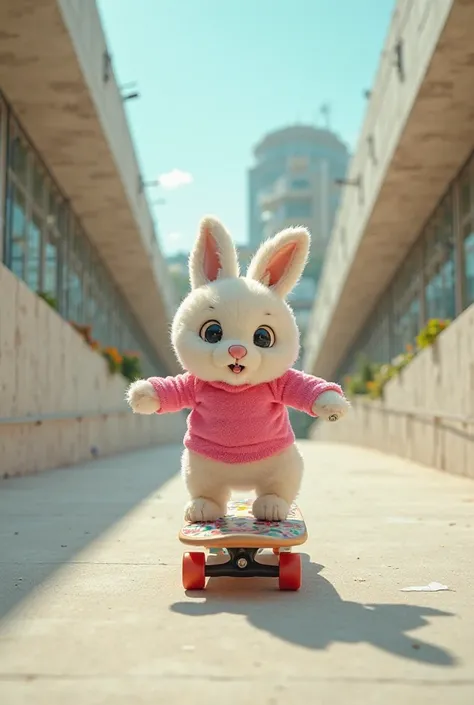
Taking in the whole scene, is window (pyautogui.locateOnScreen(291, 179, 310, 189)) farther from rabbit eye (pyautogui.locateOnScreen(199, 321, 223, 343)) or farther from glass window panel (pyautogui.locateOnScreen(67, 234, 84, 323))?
rabbit eye (pyautogui.locateOnScreen(199, 321, 223, 343))


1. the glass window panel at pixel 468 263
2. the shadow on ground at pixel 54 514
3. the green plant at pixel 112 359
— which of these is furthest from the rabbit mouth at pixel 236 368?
the green plant at pixel 112 359

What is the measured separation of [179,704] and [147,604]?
0.95 m

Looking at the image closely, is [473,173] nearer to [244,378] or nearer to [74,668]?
[244,378]

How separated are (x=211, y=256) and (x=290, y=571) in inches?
57.5

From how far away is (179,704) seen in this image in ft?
5.96

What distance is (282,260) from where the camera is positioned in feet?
11.8

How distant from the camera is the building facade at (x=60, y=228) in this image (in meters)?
8.05

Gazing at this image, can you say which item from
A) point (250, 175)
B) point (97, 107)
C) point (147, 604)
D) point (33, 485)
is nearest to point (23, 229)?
point (97, 107)

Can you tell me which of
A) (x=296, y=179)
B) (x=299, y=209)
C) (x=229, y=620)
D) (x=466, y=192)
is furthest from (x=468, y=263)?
(x=296, y=179)

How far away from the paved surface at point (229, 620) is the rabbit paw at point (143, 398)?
0.68m

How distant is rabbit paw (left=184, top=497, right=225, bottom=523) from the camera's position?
3.26m

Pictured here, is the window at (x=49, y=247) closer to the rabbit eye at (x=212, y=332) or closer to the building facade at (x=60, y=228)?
the building facade at (x=60, y=228)

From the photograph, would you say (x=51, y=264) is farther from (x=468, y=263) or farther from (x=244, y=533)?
(x=244, y=533)

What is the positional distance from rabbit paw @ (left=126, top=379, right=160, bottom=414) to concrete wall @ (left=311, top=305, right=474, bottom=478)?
5.15 meters
